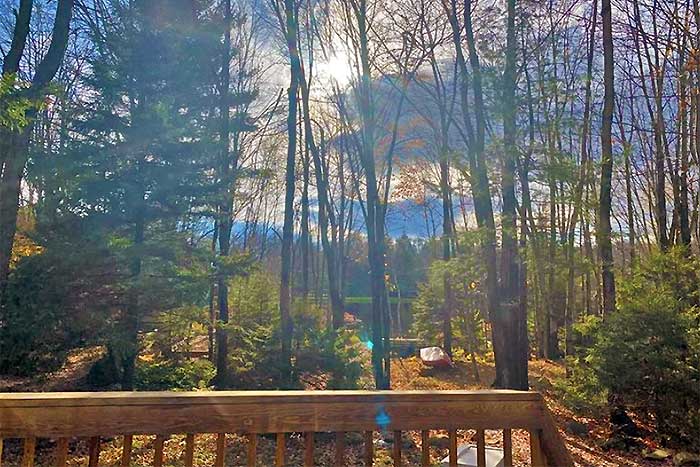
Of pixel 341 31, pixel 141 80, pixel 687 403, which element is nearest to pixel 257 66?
pixel 341 31

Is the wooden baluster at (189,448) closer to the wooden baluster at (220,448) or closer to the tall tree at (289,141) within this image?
the wooden baluster at (220,448)

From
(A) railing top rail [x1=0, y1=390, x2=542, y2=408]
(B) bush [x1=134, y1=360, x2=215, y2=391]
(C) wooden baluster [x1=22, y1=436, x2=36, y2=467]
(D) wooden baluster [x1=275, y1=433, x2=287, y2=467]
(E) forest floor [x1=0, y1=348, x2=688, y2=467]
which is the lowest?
(E) forest floor [x1=0, y1=348, x2=688, y2=467]

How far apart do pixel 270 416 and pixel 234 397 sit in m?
0.13

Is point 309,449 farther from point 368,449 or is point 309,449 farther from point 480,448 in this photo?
point 480,448

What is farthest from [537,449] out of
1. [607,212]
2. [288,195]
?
[288,195]

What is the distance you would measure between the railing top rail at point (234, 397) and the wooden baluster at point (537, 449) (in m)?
0.12

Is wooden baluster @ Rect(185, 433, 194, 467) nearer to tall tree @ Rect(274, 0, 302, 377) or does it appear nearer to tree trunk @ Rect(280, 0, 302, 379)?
tree trunk @ Rect(280, 0, 302, 379)

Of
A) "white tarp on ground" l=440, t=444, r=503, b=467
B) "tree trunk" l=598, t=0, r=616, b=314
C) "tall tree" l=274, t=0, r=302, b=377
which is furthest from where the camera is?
"tall tree" l=274, t=0, r=302, b=377

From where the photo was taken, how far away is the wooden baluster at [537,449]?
5.03ft

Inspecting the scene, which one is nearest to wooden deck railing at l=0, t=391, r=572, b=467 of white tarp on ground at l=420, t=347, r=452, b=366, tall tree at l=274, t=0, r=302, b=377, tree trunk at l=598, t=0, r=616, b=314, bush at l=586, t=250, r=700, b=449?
bush at l=586, t=250, r=700, b=449

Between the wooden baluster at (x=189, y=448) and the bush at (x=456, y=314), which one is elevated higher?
the wooden baluster at (x=189, y=448)

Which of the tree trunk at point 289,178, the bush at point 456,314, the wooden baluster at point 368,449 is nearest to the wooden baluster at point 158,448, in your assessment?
the wooden baluster at point 368,449

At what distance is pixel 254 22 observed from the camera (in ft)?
32.4

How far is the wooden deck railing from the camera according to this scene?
1.32 m
